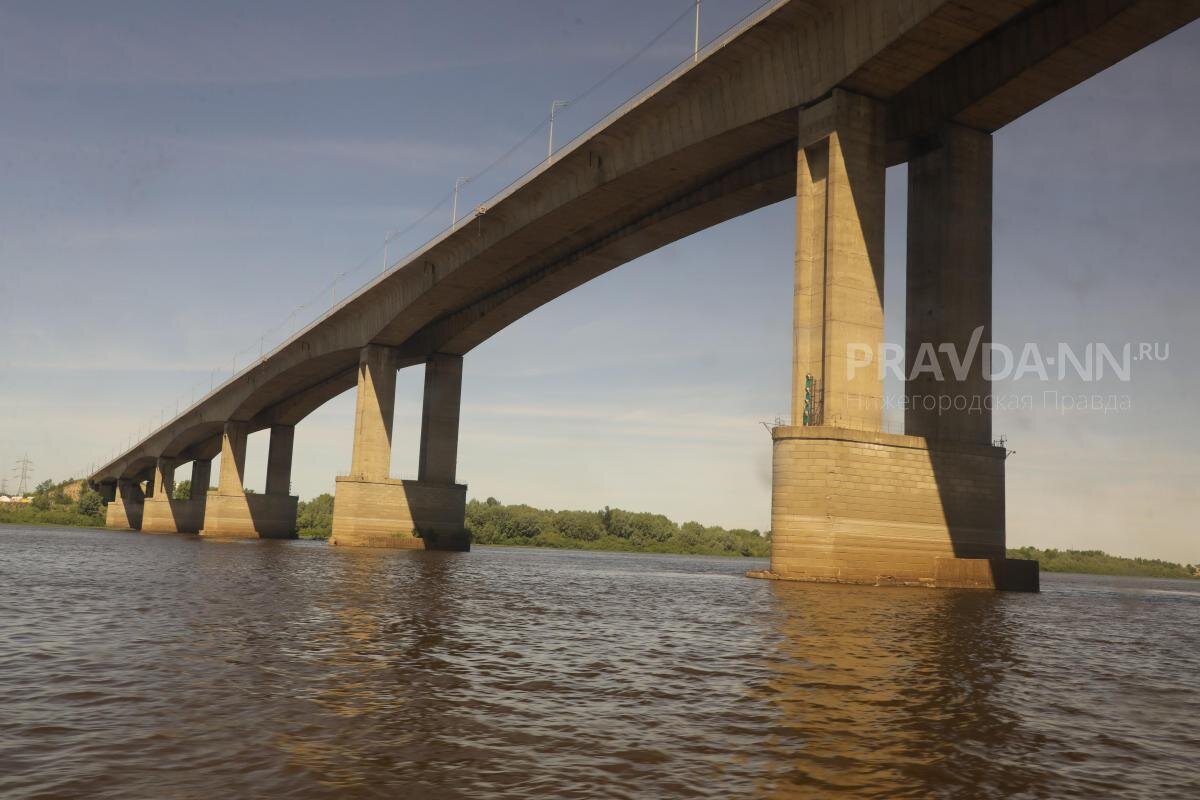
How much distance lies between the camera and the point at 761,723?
9242 mm

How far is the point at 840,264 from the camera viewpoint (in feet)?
106

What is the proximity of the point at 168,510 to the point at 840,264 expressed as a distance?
9313 centimetres

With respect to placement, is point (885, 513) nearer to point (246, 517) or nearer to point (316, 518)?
point (246, 517)

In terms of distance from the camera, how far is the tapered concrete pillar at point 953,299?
117 ft

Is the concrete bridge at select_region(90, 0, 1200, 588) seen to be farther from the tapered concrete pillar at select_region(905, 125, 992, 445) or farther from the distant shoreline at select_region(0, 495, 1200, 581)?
the distant shoreline at select_region(0, 495, 1200, 581)

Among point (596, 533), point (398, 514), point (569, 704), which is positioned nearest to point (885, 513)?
point (569, 704)

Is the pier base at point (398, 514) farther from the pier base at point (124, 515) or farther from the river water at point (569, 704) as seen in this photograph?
the pier base at point (124, 515)

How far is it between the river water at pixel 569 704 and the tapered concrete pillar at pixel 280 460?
236 feet

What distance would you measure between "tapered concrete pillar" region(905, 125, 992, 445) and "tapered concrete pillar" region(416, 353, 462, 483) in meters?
36.2

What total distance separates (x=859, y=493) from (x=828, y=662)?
18050mm

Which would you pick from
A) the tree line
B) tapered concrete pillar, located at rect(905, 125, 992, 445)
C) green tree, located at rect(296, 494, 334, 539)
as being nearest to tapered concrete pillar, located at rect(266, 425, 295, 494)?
green tree, located at rect(296, 494, 334, 539)

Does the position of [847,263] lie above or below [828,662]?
above

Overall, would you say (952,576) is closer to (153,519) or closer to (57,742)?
(57,742)

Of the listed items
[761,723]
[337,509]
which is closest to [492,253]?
[337,509]
